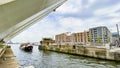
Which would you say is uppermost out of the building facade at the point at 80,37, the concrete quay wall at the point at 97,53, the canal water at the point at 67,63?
the building facade at the point at 80,37

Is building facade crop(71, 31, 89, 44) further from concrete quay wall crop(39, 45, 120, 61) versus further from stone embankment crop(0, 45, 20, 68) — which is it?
stone embankment crop(0, 45, 20, 68)

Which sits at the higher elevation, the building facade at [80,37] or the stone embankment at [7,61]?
the building facade at [80,37]

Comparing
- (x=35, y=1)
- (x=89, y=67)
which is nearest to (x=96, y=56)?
(x=89, y=67)

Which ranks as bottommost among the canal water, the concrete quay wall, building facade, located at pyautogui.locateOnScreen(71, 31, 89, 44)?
the canal water

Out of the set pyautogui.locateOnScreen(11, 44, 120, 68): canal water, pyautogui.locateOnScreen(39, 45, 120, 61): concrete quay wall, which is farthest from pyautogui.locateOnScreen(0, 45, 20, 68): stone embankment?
pyautogui.locateOnScreen(39, 45, 120, 61): concrete quay wall

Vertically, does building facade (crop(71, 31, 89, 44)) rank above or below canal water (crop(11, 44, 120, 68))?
above

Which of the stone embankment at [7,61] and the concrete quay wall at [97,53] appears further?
the concrete quay wall at [97,53]

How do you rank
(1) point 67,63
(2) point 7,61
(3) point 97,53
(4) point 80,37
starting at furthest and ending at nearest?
(4) point 80,37, (3) point 97,53, (1) point 67,63, (2) point 7,61

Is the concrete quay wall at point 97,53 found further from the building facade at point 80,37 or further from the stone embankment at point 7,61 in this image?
the building facade at point 80,37

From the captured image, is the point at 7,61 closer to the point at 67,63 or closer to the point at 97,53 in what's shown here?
the point at 67,63

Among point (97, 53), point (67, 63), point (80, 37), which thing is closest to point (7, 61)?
point (67, 63)

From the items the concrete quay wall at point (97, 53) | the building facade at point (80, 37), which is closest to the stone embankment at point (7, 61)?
the concrete quay wall at point (97, 53)

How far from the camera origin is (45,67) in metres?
14.8

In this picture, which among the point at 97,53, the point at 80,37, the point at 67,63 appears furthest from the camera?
the point at 80,37
